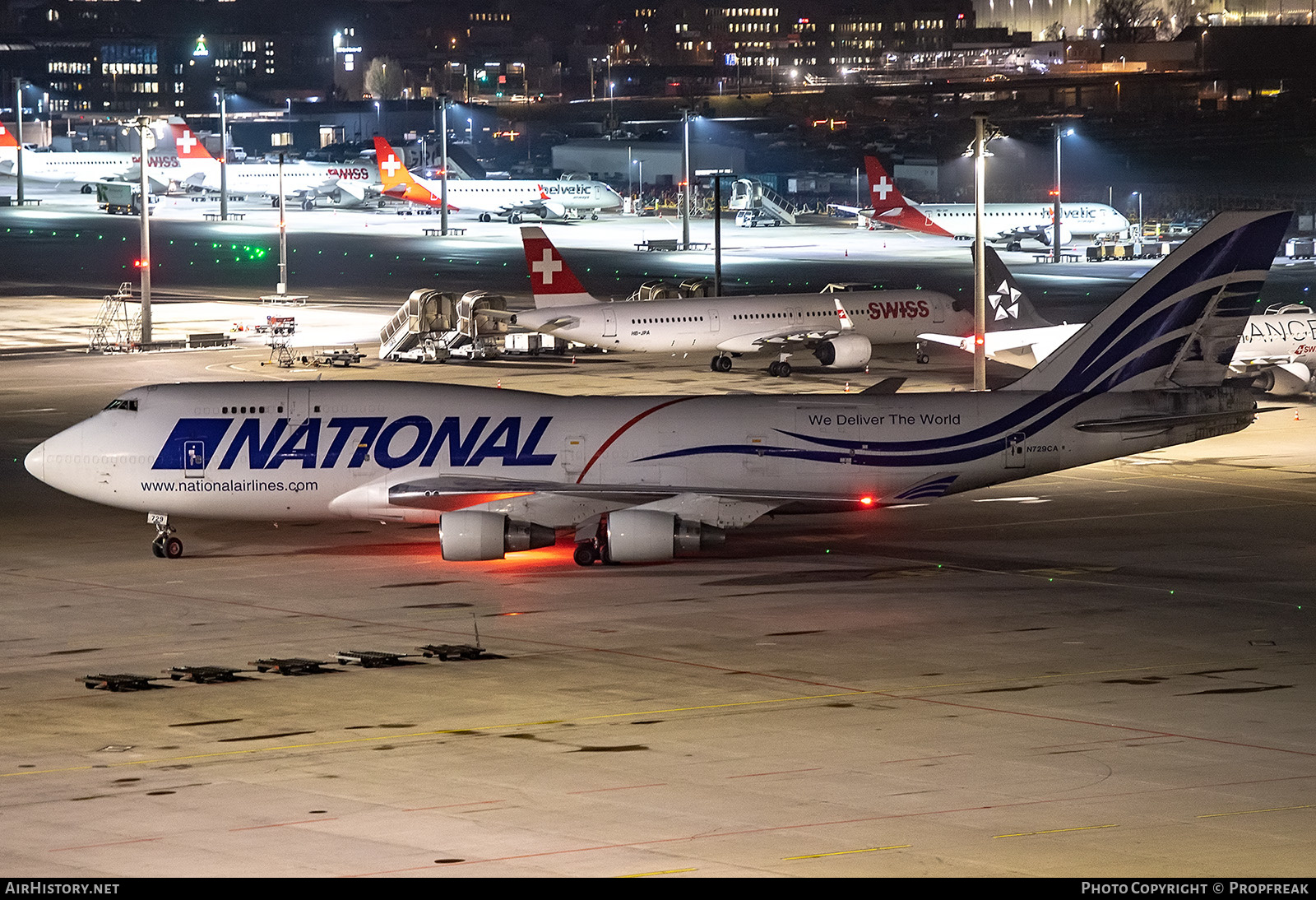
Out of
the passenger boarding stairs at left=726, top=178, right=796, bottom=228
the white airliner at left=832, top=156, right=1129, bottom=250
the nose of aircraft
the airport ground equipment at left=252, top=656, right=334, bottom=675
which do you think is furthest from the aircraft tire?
the passenger boarding stairs at left=726, top=178, right=796, bottom=228

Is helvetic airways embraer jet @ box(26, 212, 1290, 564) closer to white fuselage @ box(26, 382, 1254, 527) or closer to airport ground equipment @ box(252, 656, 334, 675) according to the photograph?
white fuselage @ box(26, 382, 1254, 527)

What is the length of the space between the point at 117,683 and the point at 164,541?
548 inches

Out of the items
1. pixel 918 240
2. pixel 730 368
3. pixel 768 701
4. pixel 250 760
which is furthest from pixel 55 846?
pixel 918 240

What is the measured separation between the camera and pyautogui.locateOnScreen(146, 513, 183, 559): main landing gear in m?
48.2

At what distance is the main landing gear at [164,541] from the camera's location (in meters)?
48.2

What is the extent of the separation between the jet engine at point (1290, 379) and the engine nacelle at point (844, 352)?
18.5m

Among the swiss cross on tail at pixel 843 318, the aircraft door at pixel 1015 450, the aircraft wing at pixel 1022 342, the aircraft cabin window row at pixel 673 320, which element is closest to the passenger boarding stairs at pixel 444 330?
the aircraft cabin window row at pixel 673 320

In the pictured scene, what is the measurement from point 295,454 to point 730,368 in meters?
42.9

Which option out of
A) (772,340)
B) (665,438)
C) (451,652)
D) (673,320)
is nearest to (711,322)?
(673,320)

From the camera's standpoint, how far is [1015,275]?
135 meters

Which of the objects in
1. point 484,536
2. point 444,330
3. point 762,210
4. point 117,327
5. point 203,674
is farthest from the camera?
point 762,210

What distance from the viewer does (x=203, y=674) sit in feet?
117

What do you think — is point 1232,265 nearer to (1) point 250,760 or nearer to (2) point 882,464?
(2) point 882,464

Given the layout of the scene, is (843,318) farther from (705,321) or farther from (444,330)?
(444,330)
